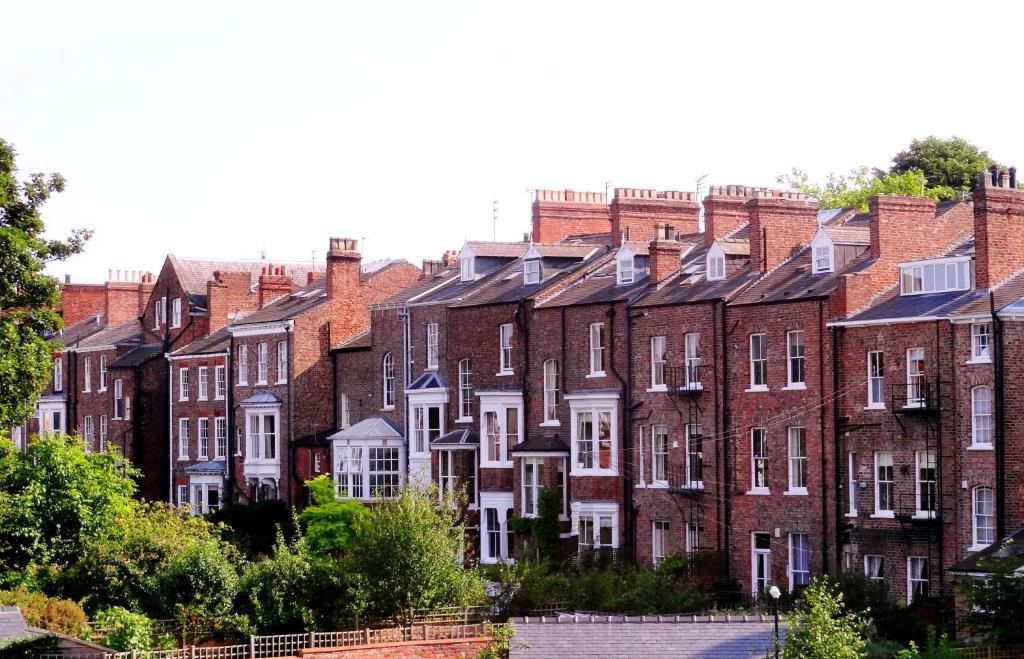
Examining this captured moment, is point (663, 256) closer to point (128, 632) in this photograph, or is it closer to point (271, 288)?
point (128, 632)

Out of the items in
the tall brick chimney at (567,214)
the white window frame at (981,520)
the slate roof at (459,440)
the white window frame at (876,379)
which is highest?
the tall brick chimney at (567,214)

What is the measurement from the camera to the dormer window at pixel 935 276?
53.1 m

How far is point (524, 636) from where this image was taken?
46031 mm

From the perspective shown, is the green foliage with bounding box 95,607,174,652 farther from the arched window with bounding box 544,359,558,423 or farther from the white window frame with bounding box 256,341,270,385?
the white window frame with bounding box 256,341,270,385

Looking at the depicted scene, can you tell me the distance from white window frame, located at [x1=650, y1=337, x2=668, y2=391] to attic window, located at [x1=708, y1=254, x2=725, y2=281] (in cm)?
258

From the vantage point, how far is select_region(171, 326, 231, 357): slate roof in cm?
8694

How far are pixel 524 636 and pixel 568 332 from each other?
2109 centimetres

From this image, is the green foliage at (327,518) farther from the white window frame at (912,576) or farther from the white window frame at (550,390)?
the white window frame at (912,576)

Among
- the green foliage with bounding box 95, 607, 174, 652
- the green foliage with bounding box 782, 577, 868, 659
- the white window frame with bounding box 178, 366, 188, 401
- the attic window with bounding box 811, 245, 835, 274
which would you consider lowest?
the green foliage with bounding box 95, 607, 174, 652

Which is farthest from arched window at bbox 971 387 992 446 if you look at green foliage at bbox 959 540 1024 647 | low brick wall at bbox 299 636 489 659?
low brick wall at bbox 299 636 489 659

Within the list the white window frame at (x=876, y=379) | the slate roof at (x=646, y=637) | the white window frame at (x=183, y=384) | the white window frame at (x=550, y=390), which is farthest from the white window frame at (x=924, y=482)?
the white window frame at (x=183, y=384)

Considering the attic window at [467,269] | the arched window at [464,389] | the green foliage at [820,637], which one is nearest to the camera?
the green foliage at [820,637]

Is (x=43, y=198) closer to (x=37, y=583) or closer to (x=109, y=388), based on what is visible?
(x=37, y=583)

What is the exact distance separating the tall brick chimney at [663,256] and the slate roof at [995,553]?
58.2ft
